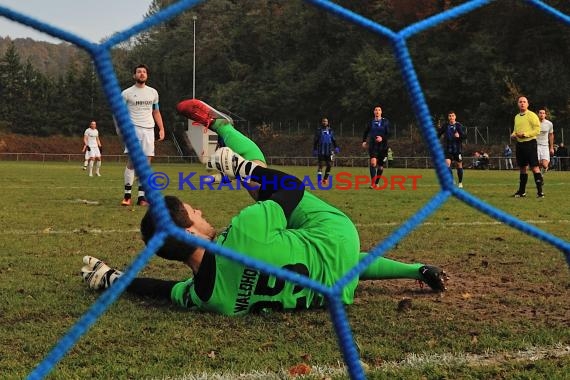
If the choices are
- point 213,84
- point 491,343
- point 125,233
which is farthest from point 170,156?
point 491,343

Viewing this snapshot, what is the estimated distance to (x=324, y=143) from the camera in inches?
574

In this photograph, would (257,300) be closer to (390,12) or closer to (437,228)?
(437,228)

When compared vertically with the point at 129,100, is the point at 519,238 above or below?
below

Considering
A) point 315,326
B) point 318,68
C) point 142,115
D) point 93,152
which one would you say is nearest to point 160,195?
point 315,326

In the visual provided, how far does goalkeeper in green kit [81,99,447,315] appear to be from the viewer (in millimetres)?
2531

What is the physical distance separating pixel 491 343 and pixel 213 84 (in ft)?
188

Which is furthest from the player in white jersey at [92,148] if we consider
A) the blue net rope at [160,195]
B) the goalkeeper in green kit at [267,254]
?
the blue net rope at [160,195]

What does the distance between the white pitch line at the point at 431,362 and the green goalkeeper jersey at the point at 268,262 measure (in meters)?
0.60

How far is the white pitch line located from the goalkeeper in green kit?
577mm

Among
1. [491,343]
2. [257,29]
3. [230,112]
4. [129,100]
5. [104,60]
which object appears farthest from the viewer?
[257,29]

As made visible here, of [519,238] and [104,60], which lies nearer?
[104,60]

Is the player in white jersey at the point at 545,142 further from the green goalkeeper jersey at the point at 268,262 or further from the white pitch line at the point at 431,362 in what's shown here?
the white pitch line at the point at 431,362

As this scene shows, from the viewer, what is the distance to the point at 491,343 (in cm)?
221

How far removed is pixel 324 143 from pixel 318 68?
35.9 meters
